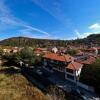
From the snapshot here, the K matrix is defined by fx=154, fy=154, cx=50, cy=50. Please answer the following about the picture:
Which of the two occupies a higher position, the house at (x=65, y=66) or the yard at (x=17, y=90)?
the house at (x=65, y=66)

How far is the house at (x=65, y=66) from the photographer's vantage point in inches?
1555

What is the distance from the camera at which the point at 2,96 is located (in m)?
30.9

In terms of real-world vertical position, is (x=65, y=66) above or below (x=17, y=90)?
above

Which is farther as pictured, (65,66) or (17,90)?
(65,66)

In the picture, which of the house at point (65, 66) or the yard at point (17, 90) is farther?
the house at point (65, 66)

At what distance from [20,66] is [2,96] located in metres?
29.0

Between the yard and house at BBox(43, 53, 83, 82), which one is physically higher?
house at BBox(43, 53, 83, 82)

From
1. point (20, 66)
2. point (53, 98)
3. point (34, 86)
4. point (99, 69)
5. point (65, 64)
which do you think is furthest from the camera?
point (20, 66)

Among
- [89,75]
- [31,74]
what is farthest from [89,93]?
[31,74]

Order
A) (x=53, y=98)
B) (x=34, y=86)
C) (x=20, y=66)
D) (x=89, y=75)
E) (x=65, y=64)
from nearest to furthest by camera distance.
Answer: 1. (x=53, y=98)
2. (x=89, y=75)
3. (x=34, y=86)
4. (x=65, y=64)
5. (x=20, y=66)

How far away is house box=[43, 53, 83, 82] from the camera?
130ft

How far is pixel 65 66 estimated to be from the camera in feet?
148

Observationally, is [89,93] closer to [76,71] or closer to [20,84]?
[76,71]

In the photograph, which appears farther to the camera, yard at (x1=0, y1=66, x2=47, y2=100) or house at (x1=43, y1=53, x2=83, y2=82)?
house at (x1=43, y1=53, x2=83, y2=82)
